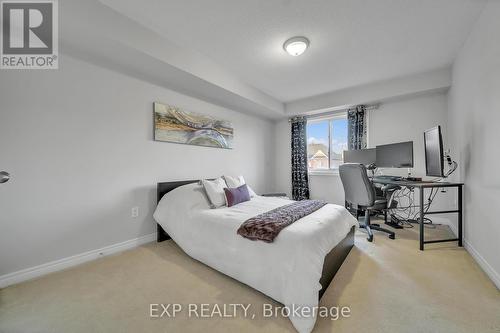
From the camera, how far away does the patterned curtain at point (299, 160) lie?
15.3 feet

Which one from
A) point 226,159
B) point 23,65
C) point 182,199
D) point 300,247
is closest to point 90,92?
point 23,65

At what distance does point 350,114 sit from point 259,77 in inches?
81.1

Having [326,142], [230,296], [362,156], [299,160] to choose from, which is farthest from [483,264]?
[299,160]

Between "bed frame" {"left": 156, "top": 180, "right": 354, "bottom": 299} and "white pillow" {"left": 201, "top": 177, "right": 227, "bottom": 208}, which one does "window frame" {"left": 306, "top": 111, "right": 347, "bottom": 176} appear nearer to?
"bed frame" {"left": 156, "top": 180, "right": 354, "bottom": 299}

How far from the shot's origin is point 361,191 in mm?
2811

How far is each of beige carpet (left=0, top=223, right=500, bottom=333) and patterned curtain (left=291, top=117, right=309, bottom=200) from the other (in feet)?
7.94

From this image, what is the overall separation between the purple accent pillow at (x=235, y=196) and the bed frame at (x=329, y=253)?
2.76 ft

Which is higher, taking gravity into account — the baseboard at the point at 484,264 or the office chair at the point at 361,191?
the office chair at the point at 361,191

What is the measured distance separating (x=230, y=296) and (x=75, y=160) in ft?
6.94

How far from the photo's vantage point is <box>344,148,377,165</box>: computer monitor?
357 centimetres

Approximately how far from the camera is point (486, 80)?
1.87 metres

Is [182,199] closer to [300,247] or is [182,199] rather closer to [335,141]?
[300,247]

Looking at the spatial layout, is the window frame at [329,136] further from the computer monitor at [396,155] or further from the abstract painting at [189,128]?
the abstract painting at [189,128]

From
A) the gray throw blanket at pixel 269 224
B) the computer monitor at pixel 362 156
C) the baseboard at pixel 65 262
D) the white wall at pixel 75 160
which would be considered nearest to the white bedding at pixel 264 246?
the gray throw blanket at pixel 269 224
